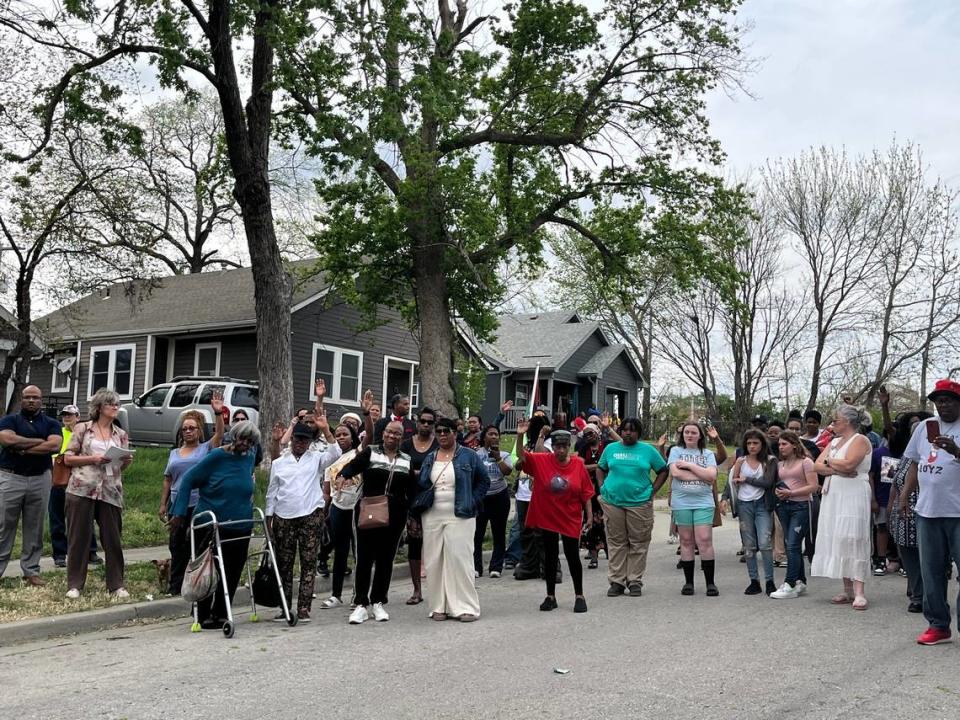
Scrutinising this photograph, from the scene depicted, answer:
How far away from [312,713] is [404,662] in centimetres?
145

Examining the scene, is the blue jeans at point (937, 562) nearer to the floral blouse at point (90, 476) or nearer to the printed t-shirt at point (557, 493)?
the printed t-shirt at point (557, 493)

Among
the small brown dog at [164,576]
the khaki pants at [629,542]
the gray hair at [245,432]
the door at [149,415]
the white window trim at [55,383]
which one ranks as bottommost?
the small brown dog at [164,576]

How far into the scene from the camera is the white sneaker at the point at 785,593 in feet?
31.6

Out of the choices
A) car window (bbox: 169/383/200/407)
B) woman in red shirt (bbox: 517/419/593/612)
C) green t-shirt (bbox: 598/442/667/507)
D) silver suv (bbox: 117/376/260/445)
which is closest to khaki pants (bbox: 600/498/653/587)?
green t-shirt (bbox: 598/442/667/507)

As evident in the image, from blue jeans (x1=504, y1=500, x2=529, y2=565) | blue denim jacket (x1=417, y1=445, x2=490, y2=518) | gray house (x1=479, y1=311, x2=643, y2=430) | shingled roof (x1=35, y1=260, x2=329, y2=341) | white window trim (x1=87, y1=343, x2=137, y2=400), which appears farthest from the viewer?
gray house (x1=479, y1=311, x2=643, y2=430)

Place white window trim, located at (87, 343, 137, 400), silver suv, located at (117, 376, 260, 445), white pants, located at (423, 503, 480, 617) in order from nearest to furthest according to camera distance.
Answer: white pants, located at (423, 503, 480, 617) < silver suv, located at (117, 376, 260, 445) < white window trim, located at (87, 343, 137, 400)

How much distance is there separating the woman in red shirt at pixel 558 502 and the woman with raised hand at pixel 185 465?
311 centimetres

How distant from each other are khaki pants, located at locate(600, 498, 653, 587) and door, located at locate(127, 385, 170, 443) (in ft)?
54.7

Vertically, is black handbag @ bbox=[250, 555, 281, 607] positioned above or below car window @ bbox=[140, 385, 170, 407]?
below

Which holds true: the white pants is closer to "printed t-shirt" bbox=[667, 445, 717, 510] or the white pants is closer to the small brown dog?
"printed t-shirt" bbox=[667, 445, 717, 510]

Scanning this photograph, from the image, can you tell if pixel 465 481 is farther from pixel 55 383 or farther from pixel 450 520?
pixel 55 383

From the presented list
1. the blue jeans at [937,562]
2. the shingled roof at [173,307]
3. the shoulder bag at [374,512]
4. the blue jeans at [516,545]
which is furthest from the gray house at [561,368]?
the blue jeans at [937,562]

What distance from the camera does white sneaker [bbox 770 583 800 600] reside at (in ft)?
31.6

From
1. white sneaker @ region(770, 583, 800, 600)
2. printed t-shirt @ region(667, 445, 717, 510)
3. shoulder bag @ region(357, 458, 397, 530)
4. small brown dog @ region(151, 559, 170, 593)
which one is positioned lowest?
white sneaker @ region(770, 583, 800, 600)
